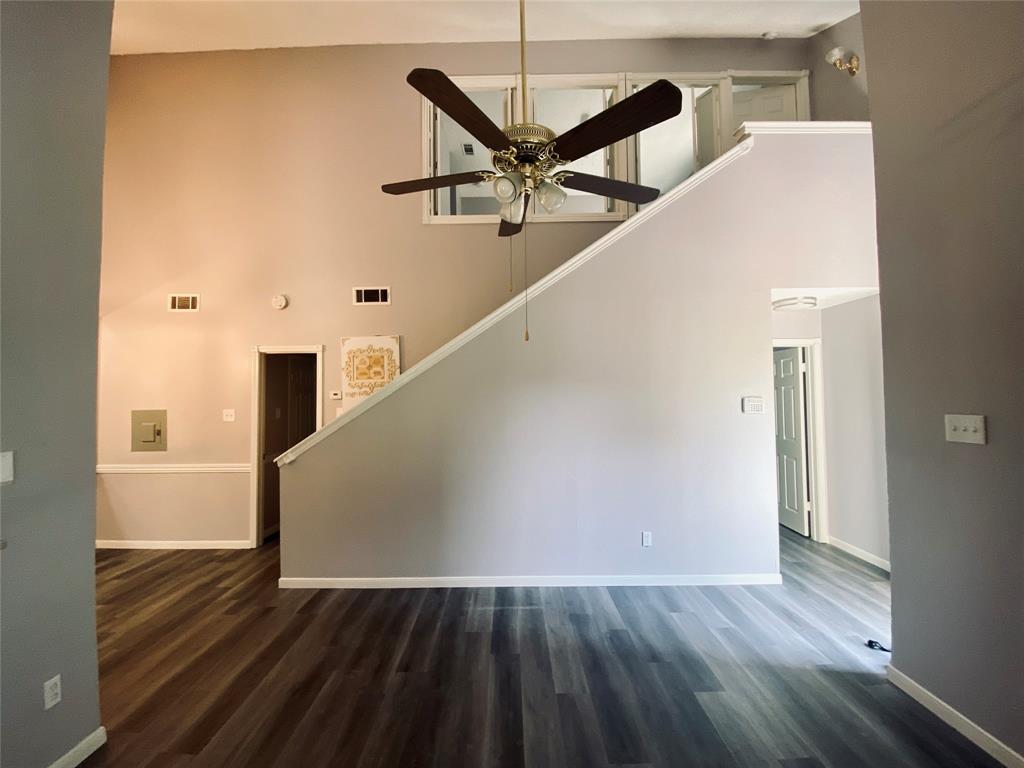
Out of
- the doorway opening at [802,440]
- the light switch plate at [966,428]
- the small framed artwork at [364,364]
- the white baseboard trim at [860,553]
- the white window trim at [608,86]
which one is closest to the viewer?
the light switch plate at [966,428]

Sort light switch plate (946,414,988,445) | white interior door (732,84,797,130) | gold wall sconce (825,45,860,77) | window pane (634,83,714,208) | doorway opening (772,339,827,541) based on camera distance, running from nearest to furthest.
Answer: light switch plate (946,414,988,445) → gold wall sconce (825,45,860,77) → doorway opening (772,339,827,541) → white interior door (732,84,797,130) → window pane (634,83,714,208)

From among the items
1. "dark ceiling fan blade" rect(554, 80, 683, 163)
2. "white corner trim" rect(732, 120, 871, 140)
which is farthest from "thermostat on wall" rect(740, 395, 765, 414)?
"dark ceiling fan blade" rect(554, 80, 683, 163)

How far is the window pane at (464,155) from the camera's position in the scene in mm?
5156

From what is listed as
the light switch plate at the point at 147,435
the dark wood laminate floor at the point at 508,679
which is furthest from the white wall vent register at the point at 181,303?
the dark wood laminate floor at the point at 508,679

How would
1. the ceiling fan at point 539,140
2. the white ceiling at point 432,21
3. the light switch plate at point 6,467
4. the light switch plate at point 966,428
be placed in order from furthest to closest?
1. the white ceiling at point 432,21
2. the light switch plate at point 966,428
3. the ceiling fan at point 539,140
4. the light switch plate at point 6,467

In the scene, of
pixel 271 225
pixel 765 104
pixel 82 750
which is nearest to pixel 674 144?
pixel 765 104

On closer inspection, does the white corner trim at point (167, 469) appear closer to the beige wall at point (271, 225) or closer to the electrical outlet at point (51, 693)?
the beige wall at point (271, 225)

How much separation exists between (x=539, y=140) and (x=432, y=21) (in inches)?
157

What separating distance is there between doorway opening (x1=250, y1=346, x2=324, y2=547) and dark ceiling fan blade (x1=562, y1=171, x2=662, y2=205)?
3576 millimetres

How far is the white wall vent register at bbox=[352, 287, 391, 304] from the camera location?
485 centimetres

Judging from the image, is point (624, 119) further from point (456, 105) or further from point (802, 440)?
point (802, 440)

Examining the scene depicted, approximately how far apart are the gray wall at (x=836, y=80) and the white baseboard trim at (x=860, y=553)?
438 cm

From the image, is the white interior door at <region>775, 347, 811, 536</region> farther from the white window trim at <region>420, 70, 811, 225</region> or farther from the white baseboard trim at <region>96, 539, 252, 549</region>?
the white baseboard trim at <region>96, 539, 252, 549</region>

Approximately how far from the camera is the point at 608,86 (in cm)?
503
